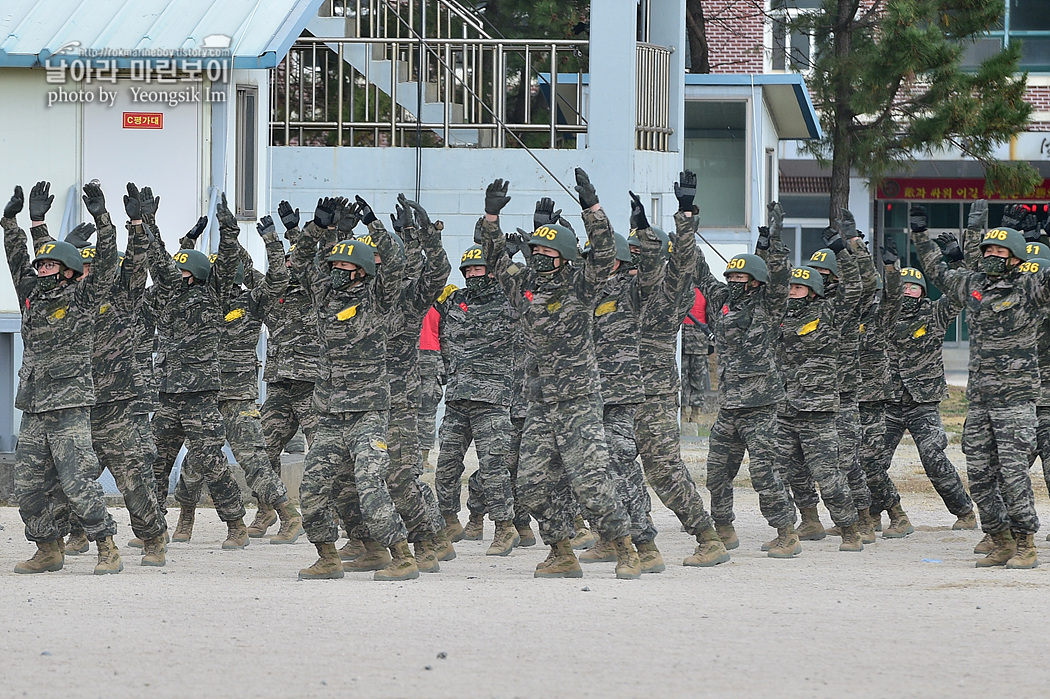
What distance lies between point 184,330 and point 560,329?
9.51 ft

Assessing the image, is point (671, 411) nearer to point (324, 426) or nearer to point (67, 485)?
point (324, 426)

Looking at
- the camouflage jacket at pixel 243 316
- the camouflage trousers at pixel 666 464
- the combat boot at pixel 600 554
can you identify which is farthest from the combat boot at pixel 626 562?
the camouflage jacket at pixel 243 316

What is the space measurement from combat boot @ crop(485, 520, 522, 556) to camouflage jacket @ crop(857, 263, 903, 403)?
9.42 feet

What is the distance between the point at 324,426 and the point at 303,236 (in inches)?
49.2

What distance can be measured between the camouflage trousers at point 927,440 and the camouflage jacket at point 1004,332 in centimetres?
156

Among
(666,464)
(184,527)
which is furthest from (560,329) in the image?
(184,527)

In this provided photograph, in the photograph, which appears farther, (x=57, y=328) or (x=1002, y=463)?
(x=1002, y=463)

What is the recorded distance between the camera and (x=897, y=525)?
1127 cm

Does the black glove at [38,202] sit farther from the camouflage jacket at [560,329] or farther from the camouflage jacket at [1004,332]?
the camouflage jacket at [1004,332]

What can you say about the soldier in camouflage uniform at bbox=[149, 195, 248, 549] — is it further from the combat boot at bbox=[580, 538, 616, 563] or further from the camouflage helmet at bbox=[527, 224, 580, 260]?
the camouflage helmet at bbox=[527, 224, 580, 260]

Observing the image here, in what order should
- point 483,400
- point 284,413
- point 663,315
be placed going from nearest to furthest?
1. point 663,315
2. point 483,400
3. point 284,413

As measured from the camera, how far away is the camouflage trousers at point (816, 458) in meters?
10.2

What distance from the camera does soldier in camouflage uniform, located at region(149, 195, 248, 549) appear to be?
998cm

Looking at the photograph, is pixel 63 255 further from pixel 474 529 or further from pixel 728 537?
pixel 728 537
